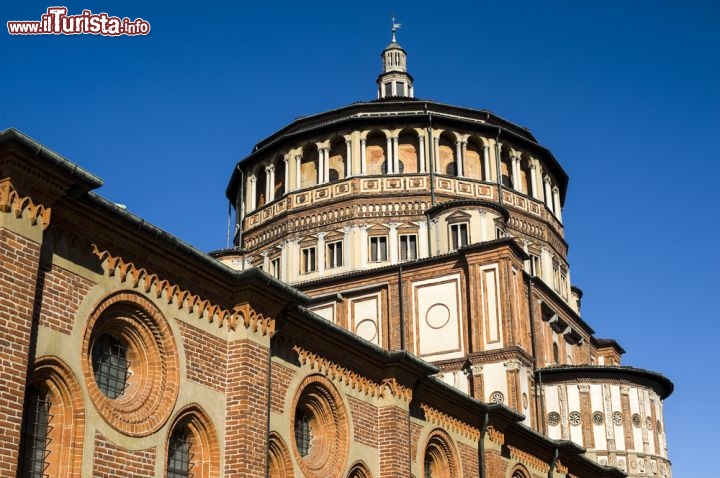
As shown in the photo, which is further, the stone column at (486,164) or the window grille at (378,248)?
the stone column at (486,164)

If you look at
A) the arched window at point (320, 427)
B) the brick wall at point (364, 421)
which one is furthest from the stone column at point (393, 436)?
the arched window at point (320, 427)

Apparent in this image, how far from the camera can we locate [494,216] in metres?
41.7

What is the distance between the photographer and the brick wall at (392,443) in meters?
21.8

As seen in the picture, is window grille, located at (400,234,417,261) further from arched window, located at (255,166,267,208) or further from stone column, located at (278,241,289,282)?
arched window, located at (255,166,267,208)

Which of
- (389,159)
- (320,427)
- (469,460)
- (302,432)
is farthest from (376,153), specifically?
(302,432)

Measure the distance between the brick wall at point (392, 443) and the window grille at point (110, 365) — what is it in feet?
25.7

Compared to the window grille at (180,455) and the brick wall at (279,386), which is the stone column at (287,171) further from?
the window grille at (180,455)

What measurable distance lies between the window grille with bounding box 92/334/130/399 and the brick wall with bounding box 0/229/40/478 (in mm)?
1957

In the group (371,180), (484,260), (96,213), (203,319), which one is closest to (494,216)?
(484,260)

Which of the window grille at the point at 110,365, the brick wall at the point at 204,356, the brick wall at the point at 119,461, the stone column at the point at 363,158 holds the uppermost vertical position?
the stone column at the point at 363,158

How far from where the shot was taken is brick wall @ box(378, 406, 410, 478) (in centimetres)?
2178

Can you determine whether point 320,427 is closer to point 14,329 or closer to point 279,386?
point 279,386

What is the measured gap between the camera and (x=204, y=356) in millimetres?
17141

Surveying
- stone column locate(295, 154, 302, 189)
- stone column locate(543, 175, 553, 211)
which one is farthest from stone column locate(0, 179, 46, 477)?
stone column locate(543, 175, 553, 211)
